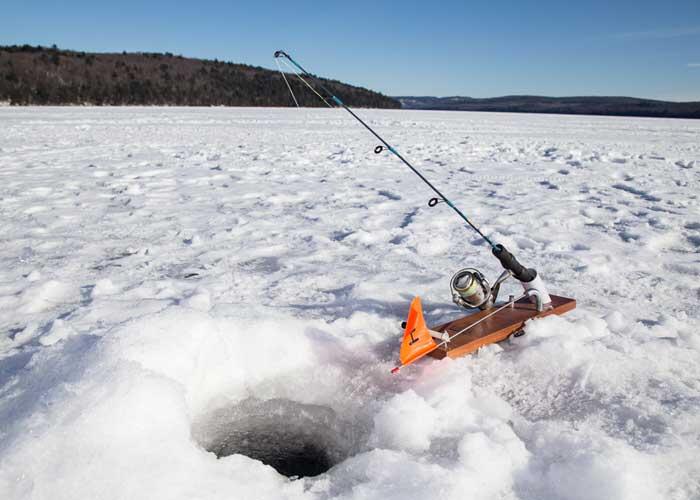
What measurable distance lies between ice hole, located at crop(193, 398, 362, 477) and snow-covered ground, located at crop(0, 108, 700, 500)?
0.01m

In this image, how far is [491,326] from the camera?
2994mm

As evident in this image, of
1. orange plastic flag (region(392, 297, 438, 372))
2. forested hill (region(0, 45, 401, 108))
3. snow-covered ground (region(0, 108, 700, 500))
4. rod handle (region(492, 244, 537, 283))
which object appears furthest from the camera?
forested hill (region(0, 45, 401, 108))

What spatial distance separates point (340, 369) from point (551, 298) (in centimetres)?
153

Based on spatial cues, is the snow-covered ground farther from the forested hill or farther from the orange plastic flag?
the forested hill

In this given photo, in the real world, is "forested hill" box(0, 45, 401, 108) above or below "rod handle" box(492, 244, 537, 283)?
above

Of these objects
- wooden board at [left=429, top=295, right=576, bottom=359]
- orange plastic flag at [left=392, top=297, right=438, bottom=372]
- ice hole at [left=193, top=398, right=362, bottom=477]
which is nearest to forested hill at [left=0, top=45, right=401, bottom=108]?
wooden board at [left=429, top=295, right=576, bottom=359]

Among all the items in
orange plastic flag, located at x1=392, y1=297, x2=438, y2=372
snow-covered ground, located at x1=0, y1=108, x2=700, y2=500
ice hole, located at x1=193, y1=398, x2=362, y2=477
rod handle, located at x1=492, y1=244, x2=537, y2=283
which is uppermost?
rod handle, located at x1=492, y1=244, x2=537, y2=283

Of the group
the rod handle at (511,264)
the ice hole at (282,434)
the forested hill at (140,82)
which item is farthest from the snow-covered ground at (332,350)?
the forested hill at (140,82)

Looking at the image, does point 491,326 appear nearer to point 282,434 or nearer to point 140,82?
point 282,434

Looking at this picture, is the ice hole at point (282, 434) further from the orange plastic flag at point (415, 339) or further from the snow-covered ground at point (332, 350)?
the orange plastic flag at point (415, 339)

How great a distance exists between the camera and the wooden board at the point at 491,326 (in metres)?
2.76

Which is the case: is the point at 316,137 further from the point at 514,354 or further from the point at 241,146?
the point at 514,354

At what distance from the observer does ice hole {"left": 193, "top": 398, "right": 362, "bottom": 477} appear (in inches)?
89.2

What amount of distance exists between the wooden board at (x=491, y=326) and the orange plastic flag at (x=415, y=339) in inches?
4.6
